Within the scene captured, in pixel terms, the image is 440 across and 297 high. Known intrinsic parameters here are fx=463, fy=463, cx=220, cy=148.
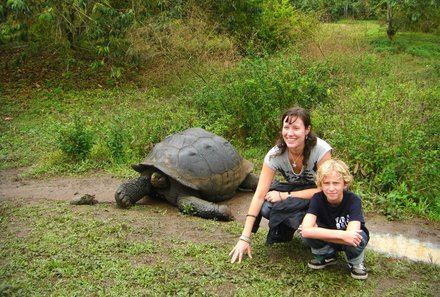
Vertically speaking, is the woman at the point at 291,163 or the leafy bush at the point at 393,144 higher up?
the woman at the point at 291,163

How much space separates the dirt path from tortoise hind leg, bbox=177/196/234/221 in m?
0.21

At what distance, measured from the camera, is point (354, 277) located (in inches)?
142

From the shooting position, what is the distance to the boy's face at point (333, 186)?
138 inches

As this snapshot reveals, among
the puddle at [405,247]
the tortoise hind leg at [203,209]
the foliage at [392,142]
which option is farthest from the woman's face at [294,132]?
the foliage at [392,142]

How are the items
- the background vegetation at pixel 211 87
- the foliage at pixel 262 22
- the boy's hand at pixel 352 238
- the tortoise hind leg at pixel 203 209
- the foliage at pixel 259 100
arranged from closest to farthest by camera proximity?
the boy's hand at pixel 352 238 < the tortoise hind leg at pixel 203 209 < the background vegetation at pixel 211 87 < the foliage at pixel 259 100 < the foliage at pixel 262 22

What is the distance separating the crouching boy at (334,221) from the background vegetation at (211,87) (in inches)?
79.7

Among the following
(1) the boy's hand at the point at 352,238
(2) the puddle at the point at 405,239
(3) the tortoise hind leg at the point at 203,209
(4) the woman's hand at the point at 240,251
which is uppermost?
(1) the boy's hand at the point at 352,238

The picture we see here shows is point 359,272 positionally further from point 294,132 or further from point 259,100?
point 259,100

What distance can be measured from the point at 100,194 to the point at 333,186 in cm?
384

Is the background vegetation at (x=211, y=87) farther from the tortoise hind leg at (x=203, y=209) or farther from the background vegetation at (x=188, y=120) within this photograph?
the tortoise hind leg at (x=203, y=209)

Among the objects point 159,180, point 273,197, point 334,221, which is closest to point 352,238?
point 334,221

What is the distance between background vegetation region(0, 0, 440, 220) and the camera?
6402 mm

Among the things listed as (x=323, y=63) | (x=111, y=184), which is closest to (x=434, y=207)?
(x=111, y=184)

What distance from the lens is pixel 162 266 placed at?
3.72 metres
